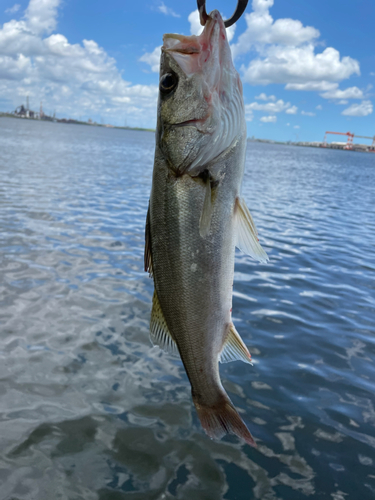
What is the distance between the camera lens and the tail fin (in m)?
2.89

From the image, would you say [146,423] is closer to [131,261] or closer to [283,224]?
[131,261]

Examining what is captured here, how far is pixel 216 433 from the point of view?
9.46 feet

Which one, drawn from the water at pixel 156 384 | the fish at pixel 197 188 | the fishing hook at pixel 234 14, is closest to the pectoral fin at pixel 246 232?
the fish at pixel 197 188

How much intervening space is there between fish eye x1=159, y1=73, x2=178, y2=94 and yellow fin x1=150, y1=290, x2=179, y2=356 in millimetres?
1436

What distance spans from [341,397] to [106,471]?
3377mm

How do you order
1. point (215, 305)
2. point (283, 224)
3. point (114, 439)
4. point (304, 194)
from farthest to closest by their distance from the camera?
point (304, 194)
point (283, 224)
point (114, 439)
point (215, 305)

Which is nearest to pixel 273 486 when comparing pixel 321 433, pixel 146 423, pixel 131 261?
pixel 321 433

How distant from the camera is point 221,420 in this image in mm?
2926

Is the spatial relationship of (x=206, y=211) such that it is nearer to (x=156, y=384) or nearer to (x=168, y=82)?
(x=168, y=82)

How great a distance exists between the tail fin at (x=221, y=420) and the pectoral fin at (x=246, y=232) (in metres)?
1.13

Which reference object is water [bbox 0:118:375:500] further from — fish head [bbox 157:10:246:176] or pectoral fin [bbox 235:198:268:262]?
fish head [bbox 157:10:246:176]

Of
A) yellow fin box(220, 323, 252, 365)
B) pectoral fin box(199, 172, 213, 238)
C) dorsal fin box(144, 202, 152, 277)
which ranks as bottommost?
yellow fin box(220, 323, 252, 365)

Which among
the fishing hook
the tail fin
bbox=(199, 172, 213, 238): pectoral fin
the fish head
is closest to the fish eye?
the fish head

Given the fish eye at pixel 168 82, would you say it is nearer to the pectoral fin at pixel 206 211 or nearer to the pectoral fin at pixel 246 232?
the pectoral fin at pixel 206 211
